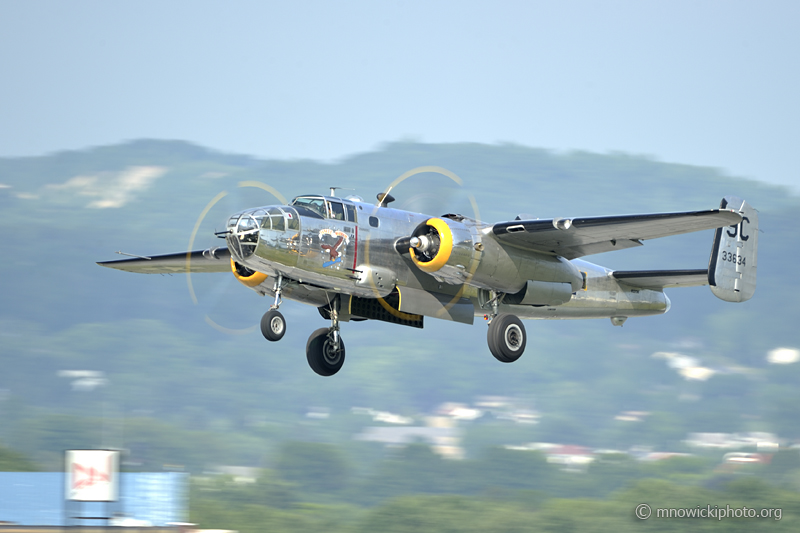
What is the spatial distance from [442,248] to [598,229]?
138 inches

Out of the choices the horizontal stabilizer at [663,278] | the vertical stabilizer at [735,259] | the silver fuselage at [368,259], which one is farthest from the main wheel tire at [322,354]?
the vertical stabilizer at [735,259]

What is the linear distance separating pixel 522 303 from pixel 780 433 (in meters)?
113

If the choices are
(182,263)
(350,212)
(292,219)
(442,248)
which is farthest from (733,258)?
(182,263)

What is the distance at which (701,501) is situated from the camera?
7775 cm

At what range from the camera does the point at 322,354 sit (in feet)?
71.8

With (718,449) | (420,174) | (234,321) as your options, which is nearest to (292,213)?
(420,174)

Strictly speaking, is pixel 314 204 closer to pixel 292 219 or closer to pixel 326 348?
pixel 292 219

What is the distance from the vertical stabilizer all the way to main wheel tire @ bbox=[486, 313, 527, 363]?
5018 millimetres

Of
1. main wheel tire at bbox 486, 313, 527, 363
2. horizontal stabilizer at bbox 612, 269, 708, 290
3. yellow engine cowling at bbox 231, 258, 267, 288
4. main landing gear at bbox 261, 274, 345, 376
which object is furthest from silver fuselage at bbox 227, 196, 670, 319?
horizontal stabilizer at bbox 612, 269, 708, 290

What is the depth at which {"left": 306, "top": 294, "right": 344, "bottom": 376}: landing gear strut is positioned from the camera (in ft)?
71.1

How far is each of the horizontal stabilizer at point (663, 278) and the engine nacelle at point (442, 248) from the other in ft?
18.2

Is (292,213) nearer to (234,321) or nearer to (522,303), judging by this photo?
(522,303)
